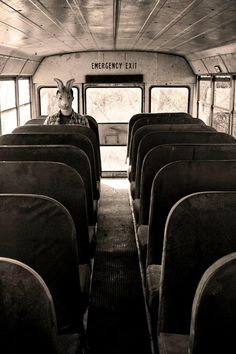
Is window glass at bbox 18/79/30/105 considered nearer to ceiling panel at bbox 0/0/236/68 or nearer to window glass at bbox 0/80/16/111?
window glass at bbox 0/80/16/111

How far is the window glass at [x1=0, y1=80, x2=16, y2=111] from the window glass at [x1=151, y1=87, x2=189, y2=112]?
256cm

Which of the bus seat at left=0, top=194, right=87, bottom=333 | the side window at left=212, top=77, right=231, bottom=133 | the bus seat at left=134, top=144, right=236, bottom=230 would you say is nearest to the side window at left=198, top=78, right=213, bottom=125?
the side window at left=212, top=77, right=231, bottom=133

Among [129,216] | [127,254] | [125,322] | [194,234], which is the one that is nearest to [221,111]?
[129,216]

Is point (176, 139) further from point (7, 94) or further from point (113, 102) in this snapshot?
point (113, 102)

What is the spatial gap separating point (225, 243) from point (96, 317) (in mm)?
1537

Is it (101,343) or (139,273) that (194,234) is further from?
(139,273)

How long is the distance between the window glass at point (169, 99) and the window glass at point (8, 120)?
8.41ft

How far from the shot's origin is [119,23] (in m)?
3.94

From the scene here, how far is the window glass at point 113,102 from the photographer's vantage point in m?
7.78

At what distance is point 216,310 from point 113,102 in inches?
269

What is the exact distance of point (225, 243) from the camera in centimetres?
191

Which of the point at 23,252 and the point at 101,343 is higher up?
the point at 23,252

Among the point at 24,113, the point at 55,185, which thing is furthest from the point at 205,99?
the point at 55,185

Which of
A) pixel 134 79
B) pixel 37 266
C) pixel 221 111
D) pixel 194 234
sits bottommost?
pixel 37 266
